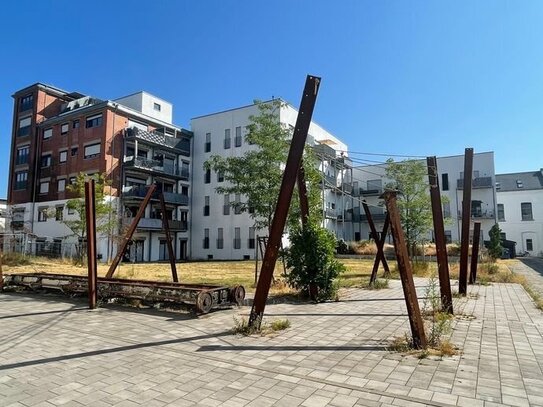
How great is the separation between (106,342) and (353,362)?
154 inches

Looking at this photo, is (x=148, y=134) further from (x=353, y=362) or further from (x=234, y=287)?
(x=353, y=362)

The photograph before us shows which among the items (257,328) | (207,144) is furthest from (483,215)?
(257,328)

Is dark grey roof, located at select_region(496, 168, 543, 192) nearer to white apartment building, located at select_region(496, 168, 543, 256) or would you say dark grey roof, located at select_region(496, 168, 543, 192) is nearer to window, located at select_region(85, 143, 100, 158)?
white apartment building, located at select_region(496, 168, 543, 256)

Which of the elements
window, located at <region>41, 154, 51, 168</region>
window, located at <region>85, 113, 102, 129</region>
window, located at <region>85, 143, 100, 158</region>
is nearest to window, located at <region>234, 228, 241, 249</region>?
window, located at <region>85, 143, 100, 158</region>

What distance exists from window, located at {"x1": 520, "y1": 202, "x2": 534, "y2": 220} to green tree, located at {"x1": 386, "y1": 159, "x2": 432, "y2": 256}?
115 feet

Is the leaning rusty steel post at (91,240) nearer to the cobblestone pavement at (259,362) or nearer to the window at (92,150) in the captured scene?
the cobblestone pavement at (259,362)

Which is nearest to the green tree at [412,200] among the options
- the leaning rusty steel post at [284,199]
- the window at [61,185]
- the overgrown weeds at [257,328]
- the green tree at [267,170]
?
the green tree at [267,170]

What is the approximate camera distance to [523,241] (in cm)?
5594

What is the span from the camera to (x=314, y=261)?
1092 centimetres

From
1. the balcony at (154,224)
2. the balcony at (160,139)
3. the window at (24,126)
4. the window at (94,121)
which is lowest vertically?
the balcony at (154,224)

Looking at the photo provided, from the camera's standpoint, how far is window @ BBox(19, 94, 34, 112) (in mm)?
45000

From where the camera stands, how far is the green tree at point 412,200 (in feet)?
80.0

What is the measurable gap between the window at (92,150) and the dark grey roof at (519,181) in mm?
53681

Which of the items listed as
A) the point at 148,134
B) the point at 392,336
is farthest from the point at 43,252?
the point at 392,336
